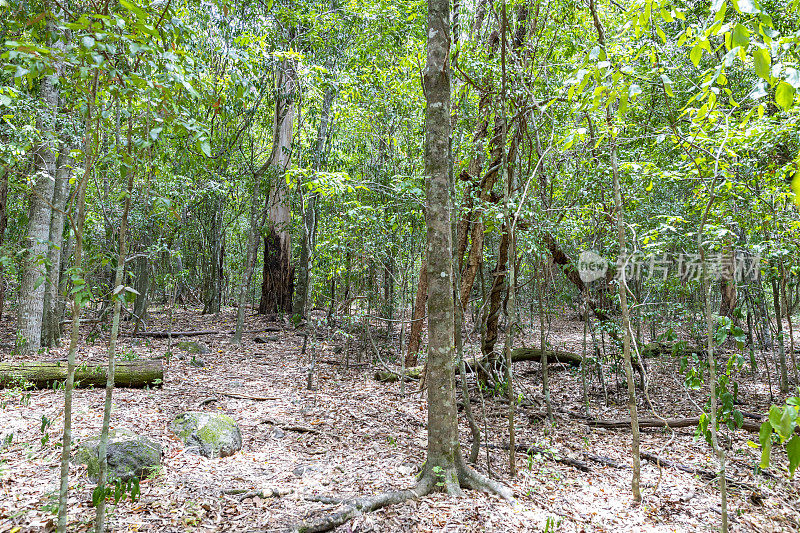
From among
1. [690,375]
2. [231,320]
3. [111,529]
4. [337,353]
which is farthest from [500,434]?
[231,320]

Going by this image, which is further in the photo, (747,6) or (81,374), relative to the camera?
(81,374)

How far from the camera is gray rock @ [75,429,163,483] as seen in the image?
11.5ft

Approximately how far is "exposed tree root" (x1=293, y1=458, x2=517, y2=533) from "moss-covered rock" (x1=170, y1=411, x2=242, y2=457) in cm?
143

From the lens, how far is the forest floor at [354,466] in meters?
3.22

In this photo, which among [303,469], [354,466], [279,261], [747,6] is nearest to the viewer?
[747,6]

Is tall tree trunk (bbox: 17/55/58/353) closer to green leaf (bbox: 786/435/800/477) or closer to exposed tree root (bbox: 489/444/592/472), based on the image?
exposed tree root (bbox: 489/444/592/472)

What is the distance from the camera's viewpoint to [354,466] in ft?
14.1

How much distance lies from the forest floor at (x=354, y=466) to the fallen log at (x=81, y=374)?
0.64ft

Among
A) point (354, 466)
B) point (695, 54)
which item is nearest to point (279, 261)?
point (354, 466)

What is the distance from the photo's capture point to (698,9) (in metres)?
7.41

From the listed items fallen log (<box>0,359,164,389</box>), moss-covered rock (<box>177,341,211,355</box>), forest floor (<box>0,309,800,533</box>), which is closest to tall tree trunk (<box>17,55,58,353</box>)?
forest floor (<box>0,309,800,533</box>)

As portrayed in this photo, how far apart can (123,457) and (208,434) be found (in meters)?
0.94

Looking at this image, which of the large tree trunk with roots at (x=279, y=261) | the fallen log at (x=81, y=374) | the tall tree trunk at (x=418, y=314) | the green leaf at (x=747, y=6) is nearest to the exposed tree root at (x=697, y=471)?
the tall tree trunk at (x=418, y=314)

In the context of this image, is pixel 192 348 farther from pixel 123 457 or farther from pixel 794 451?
pixel 794 451
